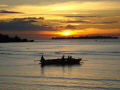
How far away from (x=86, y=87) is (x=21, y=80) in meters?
10.5

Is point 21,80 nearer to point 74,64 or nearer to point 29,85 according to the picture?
point 29,85

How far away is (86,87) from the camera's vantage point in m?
29.2

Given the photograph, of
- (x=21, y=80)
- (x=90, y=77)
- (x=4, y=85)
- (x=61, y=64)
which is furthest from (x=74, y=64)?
(x=4, y=85)

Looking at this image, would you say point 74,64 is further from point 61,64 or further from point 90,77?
point 90,77

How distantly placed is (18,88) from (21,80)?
4.67 m

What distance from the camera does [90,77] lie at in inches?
1407

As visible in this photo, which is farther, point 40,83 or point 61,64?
point 61,64

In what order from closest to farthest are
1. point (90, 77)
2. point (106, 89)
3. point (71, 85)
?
point (106, 89)
point (71, 85)
point (90, 77)

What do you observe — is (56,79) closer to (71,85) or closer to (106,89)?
(71,85)

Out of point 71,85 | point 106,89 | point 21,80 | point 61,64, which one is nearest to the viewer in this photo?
point 106,89

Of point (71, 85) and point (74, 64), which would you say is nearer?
point (71, 85)

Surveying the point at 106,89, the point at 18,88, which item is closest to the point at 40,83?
the point at 18,88

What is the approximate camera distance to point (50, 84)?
100 ft

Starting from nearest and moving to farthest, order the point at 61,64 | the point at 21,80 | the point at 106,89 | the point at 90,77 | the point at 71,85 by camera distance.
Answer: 1. the point at 106,89
2. the point at 71,85
3. the point at 21,80
4. the point at 90,77
5. the point at 61,64
